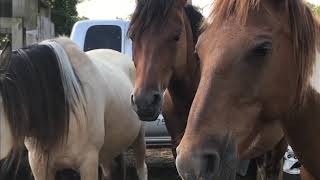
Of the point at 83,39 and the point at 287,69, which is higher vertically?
the point at 287,69

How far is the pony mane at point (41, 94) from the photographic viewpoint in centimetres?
322

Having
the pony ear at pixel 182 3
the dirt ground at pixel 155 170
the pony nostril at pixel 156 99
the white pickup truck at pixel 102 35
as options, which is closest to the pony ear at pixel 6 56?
the pony nostril at pixel 156 99

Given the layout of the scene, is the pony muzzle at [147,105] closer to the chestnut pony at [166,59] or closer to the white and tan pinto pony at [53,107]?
the chestnut pony at [166,59]

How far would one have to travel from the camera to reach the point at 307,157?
86.5 inches

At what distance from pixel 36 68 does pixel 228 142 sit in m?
2.05

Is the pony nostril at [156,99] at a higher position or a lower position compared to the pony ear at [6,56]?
lower

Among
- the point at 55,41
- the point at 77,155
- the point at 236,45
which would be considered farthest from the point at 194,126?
the point at 55,41

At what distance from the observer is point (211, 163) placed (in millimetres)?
1693

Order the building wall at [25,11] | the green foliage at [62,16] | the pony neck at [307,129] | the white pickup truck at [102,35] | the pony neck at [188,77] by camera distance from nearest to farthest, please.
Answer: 1. the pony neck at [307,129]
2. the pony neck at [188,77]
3. the white pickup truck at [102,35]
4. the building wall at [25,11]
5. the green foliage at [62,16]

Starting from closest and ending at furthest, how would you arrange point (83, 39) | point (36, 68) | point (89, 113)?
point (36, 68)
point (89, 113)
point (83, 39)

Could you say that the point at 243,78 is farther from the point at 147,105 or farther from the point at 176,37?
the point at 176,37

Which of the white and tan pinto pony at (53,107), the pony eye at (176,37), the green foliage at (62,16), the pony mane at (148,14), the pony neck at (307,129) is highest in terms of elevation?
the pony mane at (148,14)

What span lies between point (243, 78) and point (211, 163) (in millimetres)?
345

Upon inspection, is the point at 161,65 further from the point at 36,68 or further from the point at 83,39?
the point at 83,39
